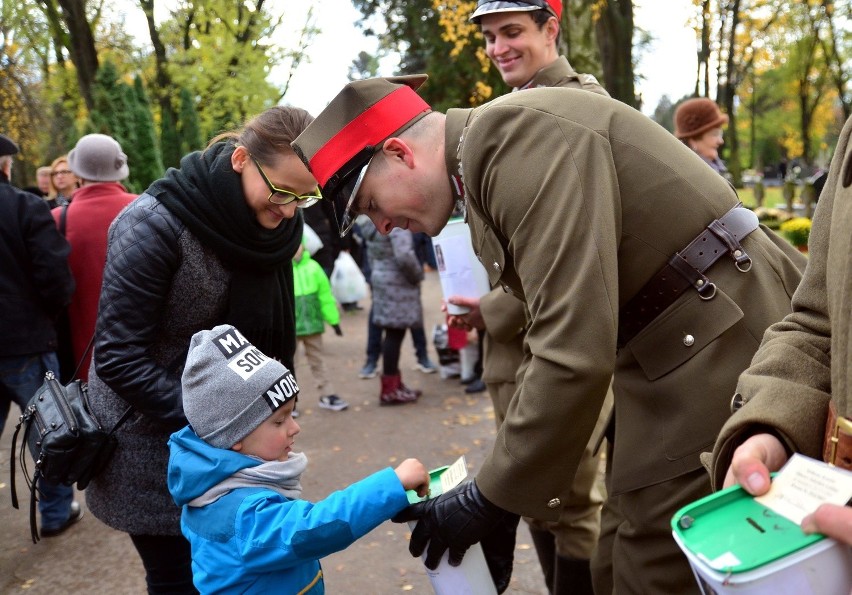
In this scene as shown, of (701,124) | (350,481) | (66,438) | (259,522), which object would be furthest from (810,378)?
(701,124)

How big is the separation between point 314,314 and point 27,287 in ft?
9.20

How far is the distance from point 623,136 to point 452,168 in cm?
46

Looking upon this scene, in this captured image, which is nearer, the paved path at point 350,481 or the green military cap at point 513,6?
the green military cap at point 513,6

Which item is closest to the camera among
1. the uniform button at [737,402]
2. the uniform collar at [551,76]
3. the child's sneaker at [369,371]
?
the uniform button at [737,402]

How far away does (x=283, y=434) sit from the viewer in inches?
92.7

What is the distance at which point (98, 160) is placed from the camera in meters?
4.79

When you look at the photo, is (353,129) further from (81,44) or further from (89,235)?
(81,44)

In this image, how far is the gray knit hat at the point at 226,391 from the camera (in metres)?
2.28

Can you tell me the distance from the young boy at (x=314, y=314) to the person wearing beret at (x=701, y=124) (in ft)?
10.6

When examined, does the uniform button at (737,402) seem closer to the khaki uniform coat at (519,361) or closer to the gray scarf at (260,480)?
the gray scarf at (260,480)

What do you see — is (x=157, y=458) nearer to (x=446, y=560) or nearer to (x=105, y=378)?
(x=105, y=378)

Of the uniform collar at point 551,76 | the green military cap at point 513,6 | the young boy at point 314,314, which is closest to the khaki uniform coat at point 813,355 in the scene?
the uniform collar at point 551,76

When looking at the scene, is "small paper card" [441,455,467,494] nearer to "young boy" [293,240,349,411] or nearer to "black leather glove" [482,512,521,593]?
"black leather glove" [482,512,521,593]

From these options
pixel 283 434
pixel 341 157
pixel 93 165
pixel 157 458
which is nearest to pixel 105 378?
pixel 157 458
